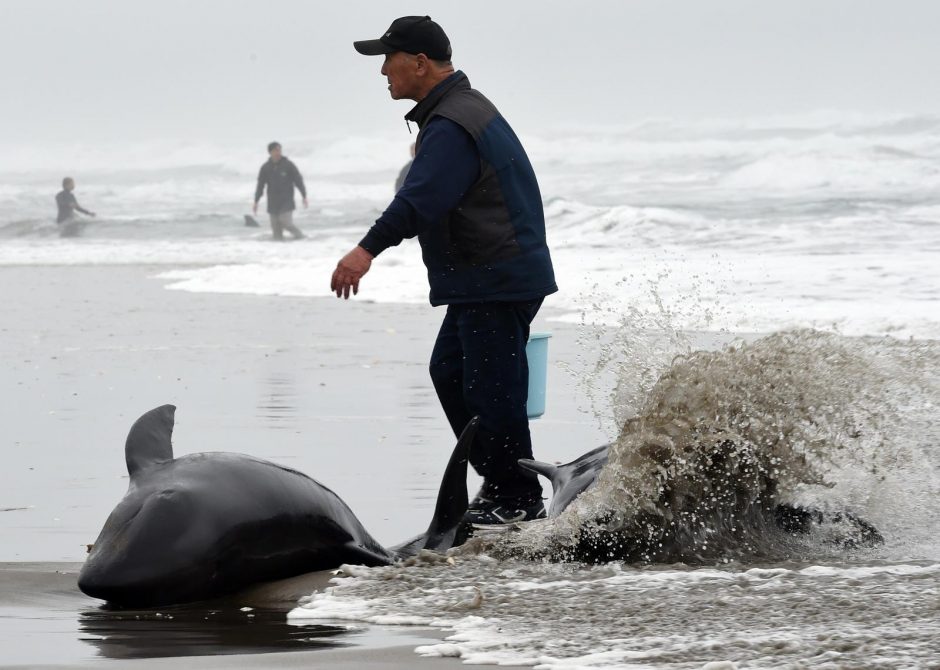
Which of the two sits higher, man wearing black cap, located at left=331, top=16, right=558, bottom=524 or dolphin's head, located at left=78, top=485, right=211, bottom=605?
man wearing black cap, located at left=331, top=16, right=558, bottom=524

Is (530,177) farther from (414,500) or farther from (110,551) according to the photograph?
(110,551)

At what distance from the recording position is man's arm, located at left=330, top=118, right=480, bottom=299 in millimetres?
5430

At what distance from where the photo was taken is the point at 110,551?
13.9ft

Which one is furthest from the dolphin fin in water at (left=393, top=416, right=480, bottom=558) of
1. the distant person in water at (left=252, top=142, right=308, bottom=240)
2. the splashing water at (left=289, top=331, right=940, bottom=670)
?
the distant person in water at (left=252, top=142, right=308, bottom=240)

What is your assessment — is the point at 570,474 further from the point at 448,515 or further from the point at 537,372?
the point at 537,372

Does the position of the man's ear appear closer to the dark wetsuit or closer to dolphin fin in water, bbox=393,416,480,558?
dolphin fin in water, bbox=393,416,480,558

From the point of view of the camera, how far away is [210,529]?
4.26m

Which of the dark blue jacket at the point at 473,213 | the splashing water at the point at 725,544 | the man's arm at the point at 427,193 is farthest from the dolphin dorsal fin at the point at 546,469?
the man's arm at the point at 427,193

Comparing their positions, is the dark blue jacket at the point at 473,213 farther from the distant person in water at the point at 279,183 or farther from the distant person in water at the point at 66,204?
the distant person in water at the point at 66,204

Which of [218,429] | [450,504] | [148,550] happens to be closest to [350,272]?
[450,504]

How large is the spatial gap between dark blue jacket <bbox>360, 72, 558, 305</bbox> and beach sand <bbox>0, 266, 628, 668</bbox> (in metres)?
1.01

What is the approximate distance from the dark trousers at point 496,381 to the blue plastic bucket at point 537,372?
1.58ft

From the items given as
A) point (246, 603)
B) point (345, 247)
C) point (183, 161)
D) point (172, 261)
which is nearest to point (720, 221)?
point (345, 247)

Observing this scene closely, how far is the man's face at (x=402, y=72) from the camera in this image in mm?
5738
